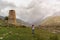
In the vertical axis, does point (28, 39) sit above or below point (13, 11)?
below

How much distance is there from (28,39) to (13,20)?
41.5 m

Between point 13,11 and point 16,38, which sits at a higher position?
point 13,11

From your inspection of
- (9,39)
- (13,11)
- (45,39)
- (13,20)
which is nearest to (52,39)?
(45,39)

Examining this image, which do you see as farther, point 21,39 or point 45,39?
point 45,39

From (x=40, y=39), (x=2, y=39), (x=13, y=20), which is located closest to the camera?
(x=2, y=39)

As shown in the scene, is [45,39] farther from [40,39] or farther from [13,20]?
[13,20]

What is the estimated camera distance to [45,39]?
31656 millimetres

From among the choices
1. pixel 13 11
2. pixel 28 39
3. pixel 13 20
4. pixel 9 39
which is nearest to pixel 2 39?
pixel 9 39

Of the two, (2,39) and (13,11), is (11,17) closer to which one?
(13,11)

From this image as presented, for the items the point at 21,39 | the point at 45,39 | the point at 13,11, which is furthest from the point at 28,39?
the point at 13,11

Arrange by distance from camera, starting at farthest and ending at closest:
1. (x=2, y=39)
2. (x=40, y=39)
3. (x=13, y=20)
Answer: (x=13, y=20) < (x=40, y=39) < (x=2, y=39)

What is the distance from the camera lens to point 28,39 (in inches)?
1172

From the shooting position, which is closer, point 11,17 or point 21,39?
point 21,39

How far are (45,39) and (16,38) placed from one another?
468 centimetres
